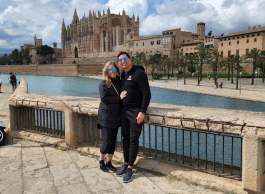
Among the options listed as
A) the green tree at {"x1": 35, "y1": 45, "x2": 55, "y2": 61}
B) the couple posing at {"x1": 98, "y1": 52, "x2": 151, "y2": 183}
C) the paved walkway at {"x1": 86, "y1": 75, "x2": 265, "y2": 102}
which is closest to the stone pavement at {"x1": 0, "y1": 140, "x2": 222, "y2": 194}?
the couple posing at {"x1": 98, "y1": 52, "x2": 151, "y2": 183}

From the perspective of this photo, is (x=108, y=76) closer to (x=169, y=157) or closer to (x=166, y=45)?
(x=169, y=157)

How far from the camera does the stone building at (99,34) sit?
7719 cm

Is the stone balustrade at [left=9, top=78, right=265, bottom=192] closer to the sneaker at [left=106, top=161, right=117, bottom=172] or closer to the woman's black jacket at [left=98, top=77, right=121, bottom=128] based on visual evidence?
the woman's black jacket at [left=98, top=77, right=121, bottom=128]

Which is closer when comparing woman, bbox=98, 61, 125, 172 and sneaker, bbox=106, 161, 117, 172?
woman, bbox=98, 61, 125, 172

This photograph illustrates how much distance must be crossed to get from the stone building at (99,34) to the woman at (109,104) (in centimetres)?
7337

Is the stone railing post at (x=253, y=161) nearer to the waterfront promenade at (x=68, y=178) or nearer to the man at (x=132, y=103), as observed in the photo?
the waterfront promenade at (x=68, y=178)

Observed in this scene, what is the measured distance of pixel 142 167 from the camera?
335cm

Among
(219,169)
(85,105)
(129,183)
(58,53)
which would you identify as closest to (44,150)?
(85,105)

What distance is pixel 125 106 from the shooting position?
309 cm

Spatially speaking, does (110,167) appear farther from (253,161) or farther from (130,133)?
(253,161)

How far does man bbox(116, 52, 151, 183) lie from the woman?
0.29 ft

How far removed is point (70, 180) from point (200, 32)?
8329 cm

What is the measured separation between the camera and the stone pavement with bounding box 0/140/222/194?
8.98ft

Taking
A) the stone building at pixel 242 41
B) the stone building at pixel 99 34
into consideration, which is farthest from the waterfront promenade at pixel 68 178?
the stone building at pixel 99 34
